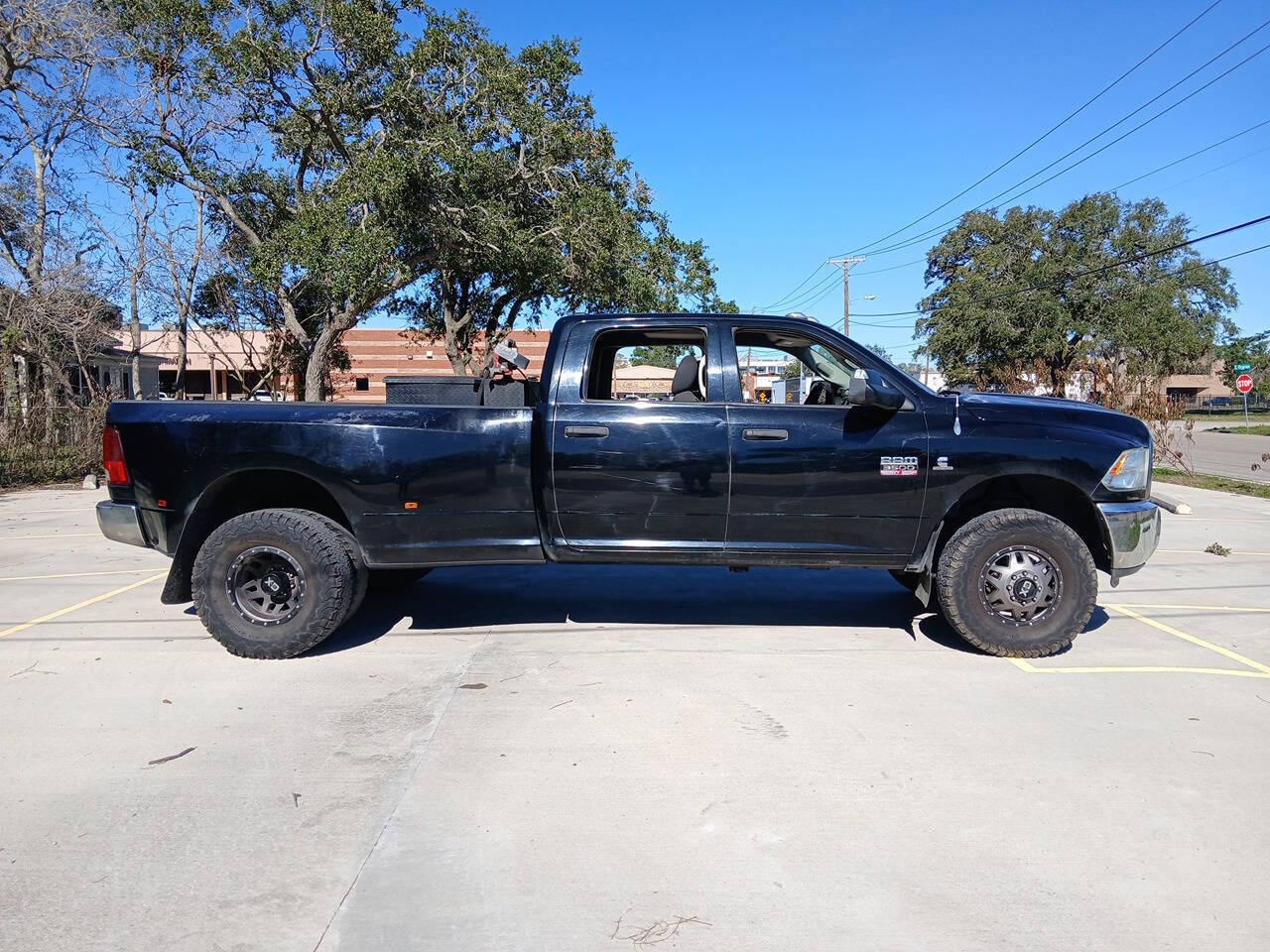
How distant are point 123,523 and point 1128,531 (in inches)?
244

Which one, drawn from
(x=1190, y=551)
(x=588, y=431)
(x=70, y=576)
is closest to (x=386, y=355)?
(x=70, y=576)

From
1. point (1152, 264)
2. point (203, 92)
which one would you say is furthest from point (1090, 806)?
point (1152, 264)

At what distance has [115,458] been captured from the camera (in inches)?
210

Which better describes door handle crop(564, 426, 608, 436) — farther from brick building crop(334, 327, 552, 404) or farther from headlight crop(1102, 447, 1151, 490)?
brick building crop(334, 327, 552, 404)

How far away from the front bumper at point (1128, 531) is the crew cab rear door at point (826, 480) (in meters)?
1.15

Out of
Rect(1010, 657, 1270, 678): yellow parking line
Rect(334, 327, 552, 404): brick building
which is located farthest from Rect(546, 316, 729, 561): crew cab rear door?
Rect(334, 327, 552, 404): brick building

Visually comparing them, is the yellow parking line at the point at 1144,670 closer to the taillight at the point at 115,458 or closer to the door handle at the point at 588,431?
the door handle at the point at 588,431

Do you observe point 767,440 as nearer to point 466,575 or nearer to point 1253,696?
point 1253,696

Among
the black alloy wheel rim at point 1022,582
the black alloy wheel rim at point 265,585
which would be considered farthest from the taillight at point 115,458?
the black alloy wheel rim at point 1022,582

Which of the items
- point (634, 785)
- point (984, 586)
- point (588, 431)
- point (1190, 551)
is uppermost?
point (588, 431)

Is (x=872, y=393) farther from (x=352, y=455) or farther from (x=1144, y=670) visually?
(x=352, y=455)

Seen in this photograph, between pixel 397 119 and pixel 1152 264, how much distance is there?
1560 inches

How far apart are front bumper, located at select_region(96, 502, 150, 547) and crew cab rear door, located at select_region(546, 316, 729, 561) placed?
2580 millimetres

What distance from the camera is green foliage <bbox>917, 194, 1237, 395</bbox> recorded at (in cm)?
3903
